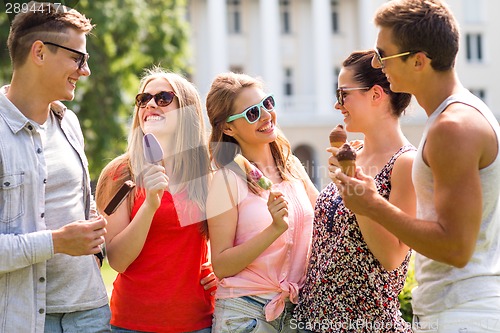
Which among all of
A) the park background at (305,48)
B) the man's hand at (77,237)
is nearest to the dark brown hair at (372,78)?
the man's hand at (77,237)

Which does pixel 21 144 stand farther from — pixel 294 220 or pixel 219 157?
pixel 294 220

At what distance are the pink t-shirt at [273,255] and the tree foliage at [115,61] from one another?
670 inches

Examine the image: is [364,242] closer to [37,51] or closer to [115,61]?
[37,51]

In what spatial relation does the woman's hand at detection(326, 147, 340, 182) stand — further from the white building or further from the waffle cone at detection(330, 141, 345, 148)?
the white building

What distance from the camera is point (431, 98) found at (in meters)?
3.17

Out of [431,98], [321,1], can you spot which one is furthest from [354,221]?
[321,1]

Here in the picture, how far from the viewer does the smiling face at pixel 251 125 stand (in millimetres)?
4078

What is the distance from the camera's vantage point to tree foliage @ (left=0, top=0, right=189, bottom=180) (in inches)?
840

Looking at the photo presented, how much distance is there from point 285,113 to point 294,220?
36.4 m

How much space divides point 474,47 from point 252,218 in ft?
127

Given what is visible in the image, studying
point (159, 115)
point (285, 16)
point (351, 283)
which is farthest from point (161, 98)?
point (285, 16)

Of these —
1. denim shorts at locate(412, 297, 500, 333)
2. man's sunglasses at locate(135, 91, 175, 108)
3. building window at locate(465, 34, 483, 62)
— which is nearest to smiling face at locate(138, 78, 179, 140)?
man's sunglasses at locate(135, 91, 175, 108)

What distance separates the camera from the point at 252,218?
390cm

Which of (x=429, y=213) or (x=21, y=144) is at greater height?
(x=21, y=144)
